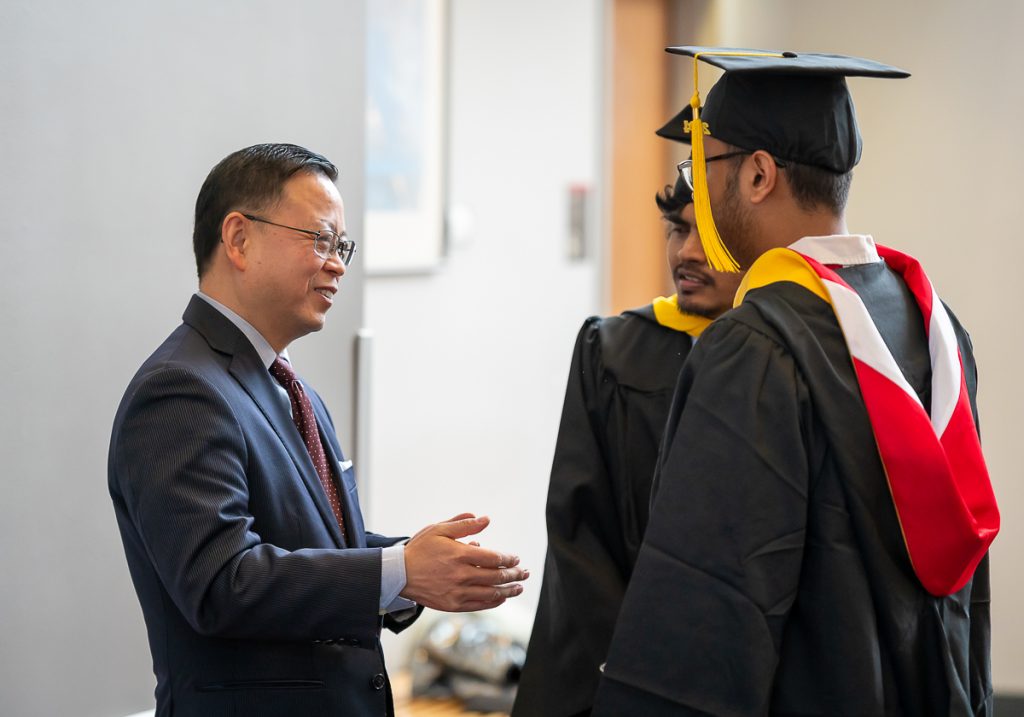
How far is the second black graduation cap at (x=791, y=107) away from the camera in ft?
4.85

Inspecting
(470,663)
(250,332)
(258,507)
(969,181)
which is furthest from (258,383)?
(470,663)

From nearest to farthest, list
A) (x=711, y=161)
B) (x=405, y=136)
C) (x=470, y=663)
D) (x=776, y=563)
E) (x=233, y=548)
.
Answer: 1. (x=776, y=563)
2. (x=233, y=548)
3. (x=711, y=161)
4. (x=470, y=663)
5. (x=405, y=136)

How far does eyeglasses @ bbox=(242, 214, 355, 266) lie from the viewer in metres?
1.68


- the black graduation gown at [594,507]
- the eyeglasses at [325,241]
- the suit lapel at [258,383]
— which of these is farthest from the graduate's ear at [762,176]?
the suit lapel at [258,383]

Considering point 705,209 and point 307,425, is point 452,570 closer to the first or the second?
point 307,425

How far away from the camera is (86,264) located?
196cm

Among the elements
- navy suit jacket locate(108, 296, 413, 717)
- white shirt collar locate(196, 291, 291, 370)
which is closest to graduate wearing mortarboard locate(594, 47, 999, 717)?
navy suit jacket locate(108, 296, 413, 717)

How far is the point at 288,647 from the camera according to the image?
62.1 inches

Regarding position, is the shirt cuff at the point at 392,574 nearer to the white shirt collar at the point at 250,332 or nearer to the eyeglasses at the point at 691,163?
the white shirt collar at the point at 250,332

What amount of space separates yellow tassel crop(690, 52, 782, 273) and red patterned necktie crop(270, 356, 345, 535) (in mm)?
675

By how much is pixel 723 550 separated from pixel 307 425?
2.41 feet

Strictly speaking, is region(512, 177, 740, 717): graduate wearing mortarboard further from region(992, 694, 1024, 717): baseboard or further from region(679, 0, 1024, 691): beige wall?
region(992, 694, 1024, 717): baseboard

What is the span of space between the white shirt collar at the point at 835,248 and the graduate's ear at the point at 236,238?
2.59ft

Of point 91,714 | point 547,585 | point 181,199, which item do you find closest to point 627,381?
point 547,585
